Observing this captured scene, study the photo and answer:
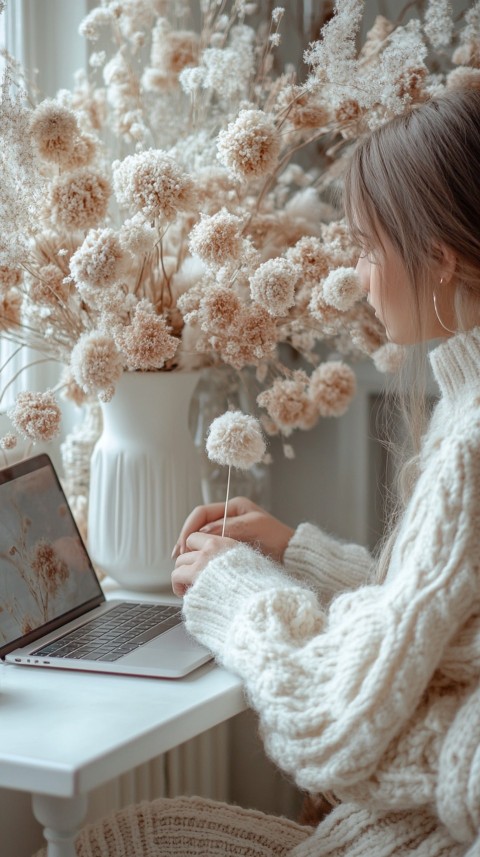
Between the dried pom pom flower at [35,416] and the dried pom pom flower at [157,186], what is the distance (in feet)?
0.76

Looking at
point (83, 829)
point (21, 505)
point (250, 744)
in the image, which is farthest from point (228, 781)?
point (21, 505)

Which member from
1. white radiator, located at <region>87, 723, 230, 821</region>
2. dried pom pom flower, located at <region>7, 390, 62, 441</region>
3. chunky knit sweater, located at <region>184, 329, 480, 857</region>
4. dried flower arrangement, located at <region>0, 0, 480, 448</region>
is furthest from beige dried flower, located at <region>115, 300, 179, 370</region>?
white radiator, located at <region>87, 723, 230, 821</region>

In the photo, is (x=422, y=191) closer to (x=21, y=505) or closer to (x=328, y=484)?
(x=21, y=505)

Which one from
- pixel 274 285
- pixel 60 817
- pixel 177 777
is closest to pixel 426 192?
pixel 274 285

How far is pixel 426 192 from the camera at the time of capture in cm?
99

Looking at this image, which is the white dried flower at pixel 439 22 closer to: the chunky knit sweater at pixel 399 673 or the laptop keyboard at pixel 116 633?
the chunky knit sweater at pixel 399 673

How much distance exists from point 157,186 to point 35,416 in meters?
0.28

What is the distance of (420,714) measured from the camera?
84cm

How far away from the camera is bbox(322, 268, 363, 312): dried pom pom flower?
111cm

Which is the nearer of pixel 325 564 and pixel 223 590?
pixel 223 590

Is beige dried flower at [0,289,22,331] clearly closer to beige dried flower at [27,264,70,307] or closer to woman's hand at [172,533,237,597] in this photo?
beige dried flower at [27,264,70,307]

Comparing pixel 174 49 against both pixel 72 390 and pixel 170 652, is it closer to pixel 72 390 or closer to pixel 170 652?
pixel 72 390

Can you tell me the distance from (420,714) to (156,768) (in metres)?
0.77

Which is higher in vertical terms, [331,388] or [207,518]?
[331,388]
